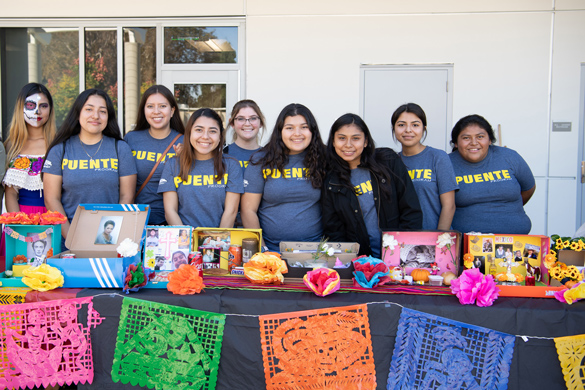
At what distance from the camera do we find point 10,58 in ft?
18.6

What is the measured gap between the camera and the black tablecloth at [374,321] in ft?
6.13

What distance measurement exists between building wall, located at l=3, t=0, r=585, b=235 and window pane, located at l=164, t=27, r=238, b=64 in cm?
22

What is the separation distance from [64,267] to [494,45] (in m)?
4.90

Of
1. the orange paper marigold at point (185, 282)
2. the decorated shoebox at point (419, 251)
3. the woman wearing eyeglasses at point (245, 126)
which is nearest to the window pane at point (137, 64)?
the woman wearing eyeglasses at point (245, 126)

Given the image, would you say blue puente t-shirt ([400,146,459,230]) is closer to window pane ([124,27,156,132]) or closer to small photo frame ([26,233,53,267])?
small photo frame ([26,233,53,267])

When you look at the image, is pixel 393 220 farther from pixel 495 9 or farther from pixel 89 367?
pixel 495 9

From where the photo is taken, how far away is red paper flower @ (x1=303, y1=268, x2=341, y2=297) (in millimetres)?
1999

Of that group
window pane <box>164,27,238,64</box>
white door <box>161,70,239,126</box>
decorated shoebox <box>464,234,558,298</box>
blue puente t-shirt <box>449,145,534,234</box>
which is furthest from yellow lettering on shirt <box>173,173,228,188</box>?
window pane <box>164,27,238,64</box>

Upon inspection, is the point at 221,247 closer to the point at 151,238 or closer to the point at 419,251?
the point at 151,238

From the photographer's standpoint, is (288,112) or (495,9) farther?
(495,9)

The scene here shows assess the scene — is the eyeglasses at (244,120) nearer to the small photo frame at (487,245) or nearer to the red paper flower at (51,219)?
the red paper flower at (51,219)

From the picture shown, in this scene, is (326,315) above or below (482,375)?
above

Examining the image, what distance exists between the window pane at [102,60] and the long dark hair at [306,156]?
11.7 feet

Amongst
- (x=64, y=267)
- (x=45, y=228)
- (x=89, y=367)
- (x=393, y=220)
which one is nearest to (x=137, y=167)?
(x=45, y=228)
